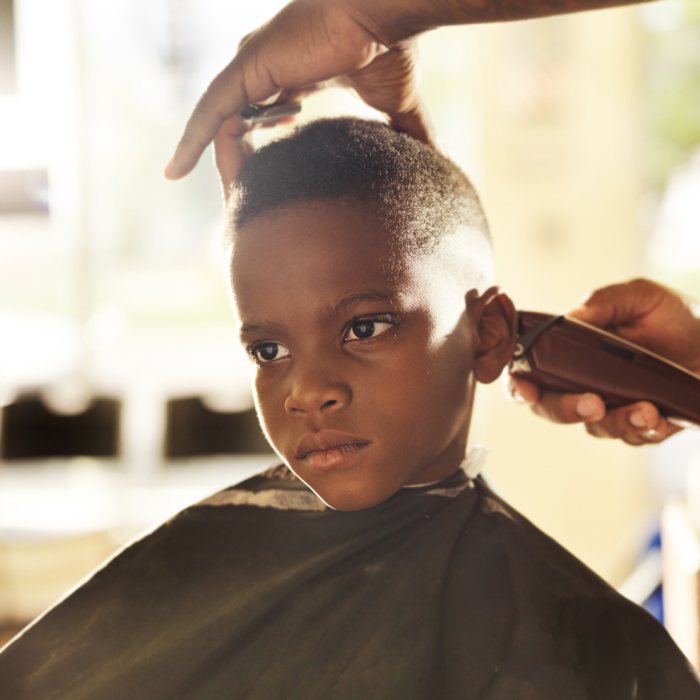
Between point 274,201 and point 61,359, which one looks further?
point 61,359

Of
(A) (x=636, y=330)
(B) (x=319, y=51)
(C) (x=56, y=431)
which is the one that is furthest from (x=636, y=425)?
(C) (x=56, y=431)

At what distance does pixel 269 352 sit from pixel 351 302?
0.11 metres

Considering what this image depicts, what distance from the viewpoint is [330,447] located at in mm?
636

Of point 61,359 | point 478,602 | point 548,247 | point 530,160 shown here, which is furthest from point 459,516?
point 61,359

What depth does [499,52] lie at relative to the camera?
2918 mm

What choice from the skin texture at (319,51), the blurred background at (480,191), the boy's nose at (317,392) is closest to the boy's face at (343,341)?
the boy's nose at (317,392)

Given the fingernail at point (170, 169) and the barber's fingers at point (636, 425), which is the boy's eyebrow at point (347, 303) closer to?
the fingernail at point (170, 169)

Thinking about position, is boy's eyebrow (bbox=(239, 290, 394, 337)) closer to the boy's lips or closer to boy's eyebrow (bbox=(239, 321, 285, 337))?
boy's eyebrow (bbox=(239, 321, 285, 337))

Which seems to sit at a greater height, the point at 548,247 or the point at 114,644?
the point at 548,247

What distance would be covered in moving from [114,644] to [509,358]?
0.50 meters

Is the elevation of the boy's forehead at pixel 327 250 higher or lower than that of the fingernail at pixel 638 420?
higher

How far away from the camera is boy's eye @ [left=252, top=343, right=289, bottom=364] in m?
0.68

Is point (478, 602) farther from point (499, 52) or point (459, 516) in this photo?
point (499, 52)

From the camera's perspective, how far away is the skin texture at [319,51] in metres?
0.59
